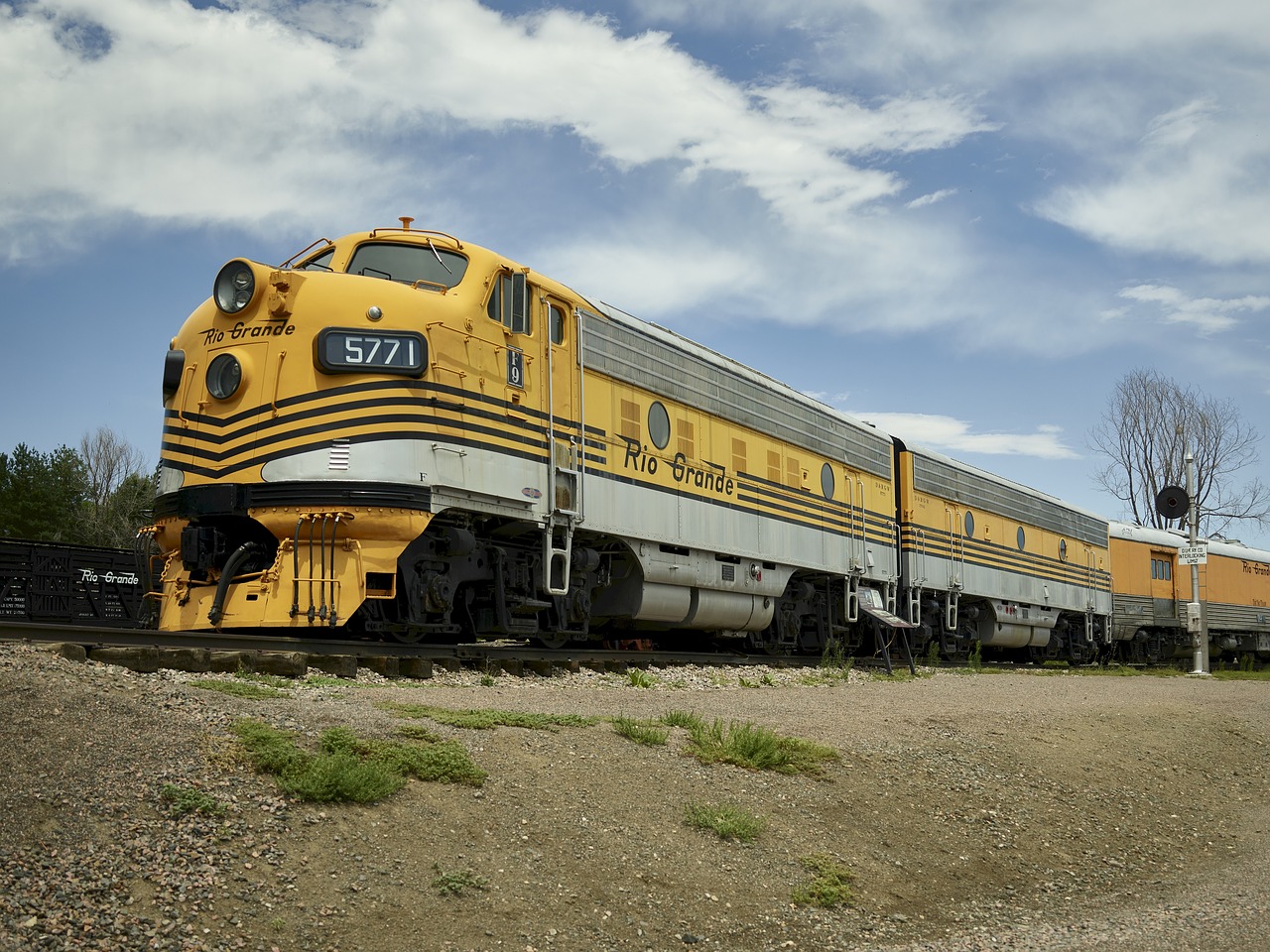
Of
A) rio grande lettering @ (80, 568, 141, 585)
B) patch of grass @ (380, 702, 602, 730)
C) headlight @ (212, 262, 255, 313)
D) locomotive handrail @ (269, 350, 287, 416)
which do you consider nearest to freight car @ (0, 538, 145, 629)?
rio grande lettering @ (80, 568, 141, 585)

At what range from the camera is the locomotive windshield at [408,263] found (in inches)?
451

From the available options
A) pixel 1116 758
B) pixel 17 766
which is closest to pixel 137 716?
pixel 17 766

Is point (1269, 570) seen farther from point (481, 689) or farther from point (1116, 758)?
point (481, 689)

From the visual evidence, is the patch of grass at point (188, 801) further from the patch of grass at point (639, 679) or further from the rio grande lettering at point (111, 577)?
the rio grande lettering at point (111, 577)

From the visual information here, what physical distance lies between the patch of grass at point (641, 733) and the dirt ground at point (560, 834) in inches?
3.9

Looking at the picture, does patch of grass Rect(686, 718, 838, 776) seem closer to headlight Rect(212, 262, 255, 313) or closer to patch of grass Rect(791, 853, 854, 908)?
patch of grass Rect(791, 853, 854, 908)

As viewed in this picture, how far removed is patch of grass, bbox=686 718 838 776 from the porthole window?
21.5 feet

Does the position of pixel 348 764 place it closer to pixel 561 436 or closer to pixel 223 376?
pixel 223 376

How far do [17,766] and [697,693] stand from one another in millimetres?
7038

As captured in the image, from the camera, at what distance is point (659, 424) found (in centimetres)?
1423

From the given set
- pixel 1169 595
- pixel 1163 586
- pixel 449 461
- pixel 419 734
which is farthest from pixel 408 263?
pixel 1169 595

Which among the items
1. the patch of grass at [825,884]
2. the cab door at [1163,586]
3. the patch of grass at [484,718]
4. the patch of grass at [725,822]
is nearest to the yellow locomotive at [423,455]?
the patch of grass at [484,718]

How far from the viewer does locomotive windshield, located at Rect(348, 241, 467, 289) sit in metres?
11.5

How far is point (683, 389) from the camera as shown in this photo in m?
14.8
